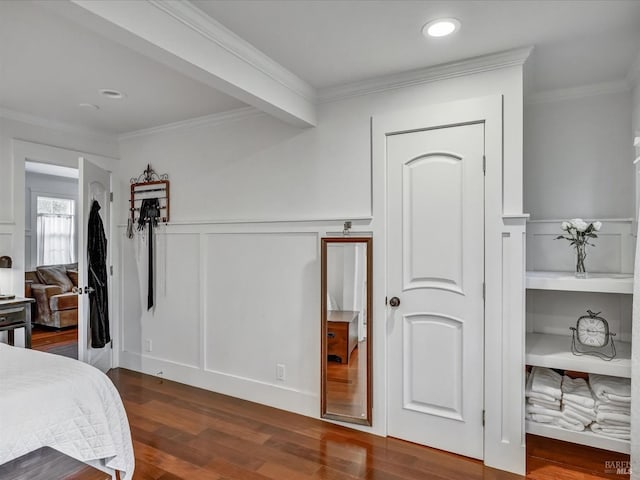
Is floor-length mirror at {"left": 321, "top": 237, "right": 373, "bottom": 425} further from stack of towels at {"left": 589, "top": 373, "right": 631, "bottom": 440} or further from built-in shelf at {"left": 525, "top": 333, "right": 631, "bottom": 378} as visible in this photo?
stack of towels at {"left": 589, "top": 373, "right": 631, "bottom": 440}

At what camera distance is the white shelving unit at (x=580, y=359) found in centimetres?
218

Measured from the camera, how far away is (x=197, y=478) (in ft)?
7.32

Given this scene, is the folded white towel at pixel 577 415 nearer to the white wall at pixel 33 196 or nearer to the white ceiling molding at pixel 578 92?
the white ceiling molding at pixel 578 92

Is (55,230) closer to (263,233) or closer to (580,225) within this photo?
(263,233)

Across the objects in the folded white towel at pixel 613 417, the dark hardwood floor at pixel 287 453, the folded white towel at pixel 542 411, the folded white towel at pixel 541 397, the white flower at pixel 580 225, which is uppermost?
the white flower at pixel 580 225

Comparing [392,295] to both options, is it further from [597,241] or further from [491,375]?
[597,241]

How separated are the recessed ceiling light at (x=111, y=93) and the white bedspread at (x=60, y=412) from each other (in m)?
1.86

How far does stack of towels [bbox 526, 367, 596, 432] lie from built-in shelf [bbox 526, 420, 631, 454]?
0.09 ft

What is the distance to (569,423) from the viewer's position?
2299 millimetres

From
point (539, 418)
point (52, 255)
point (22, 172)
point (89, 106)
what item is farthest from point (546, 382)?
point (52, 255)

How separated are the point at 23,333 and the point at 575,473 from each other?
4.40m

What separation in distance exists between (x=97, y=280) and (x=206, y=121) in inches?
70.8

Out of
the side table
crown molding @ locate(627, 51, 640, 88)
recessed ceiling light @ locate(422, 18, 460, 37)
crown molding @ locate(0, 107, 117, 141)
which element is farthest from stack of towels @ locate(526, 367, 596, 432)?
crown molding @ locate(0, 107, 117, 141)

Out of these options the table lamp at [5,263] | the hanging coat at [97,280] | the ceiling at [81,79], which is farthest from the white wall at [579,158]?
the table lamp at [5,263]
